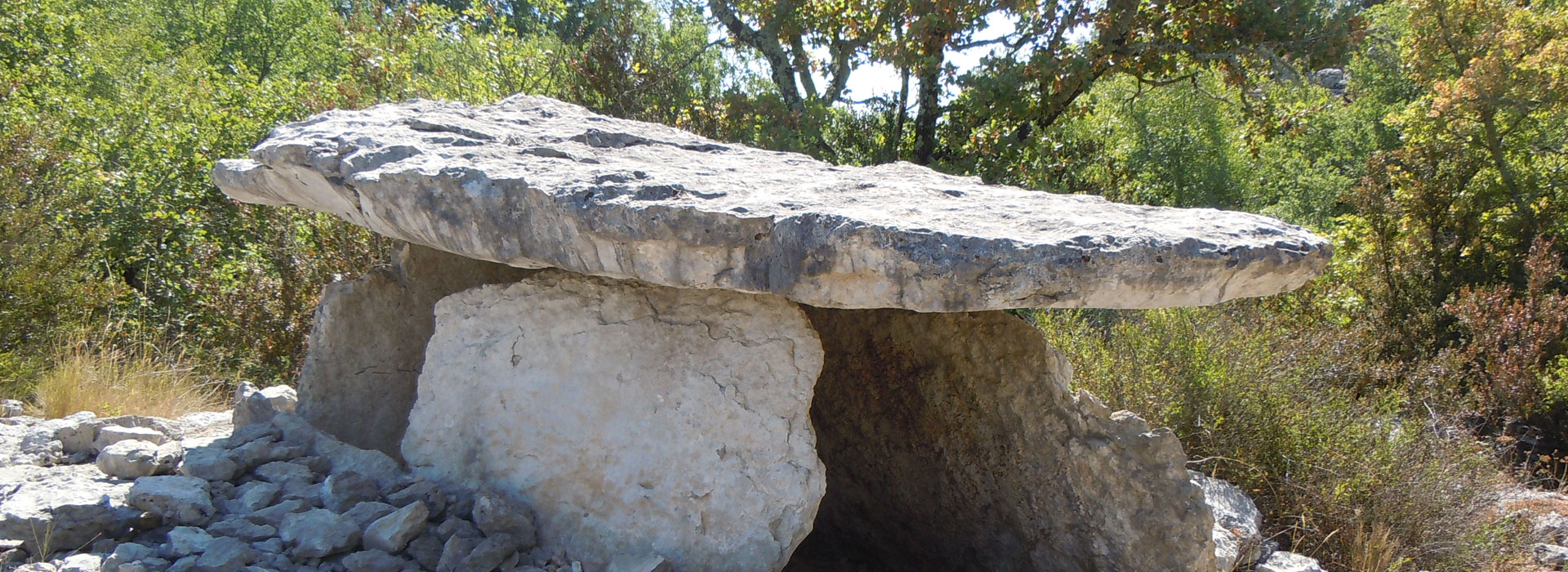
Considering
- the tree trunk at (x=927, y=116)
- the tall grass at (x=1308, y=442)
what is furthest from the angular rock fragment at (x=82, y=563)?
the tree trunk at (x=927, y=116)

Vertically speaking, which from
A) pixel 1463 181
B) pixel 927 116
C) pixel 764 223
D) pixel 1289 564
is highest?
pixel 927 116

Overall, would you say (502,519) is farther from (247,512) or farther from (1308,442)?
(1308,442)

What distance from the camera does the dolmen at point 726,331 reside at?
8.11ft

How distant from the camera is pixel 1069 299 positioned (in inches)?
95.2

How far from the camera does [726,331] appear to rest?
3121 millimetres

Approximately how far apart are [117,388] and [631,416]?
3.36 metres

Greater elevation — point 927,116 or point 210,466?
point 927,116

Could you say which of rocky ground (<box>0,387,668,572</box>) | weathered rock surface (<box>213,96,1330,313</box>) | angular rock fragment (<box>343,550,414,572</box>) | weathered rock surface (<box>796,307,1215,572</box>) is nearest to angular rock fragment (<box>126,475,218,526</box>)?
rocky ground (<box>0,387,668,572</box>)

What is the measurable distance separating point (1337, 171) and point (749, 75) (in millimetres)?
8218

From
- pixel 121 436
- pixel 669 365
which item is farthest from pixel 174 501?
pixel 669 365

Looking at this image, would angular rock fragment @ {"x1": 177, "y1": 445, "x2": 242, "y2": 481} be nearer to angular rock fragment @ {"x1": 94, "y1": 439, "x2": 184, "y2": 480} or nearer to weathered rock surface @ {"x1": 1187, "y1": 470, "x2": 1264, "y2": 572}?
angular rock fragment @ {"x1": 94, "y1": 439, "x2": 184, "y2": 480}

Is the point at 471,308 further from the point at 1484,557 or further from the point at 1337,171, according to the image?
the point at 1337,171

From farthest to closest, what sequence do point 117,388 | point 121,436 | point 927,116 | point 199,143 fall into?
point 927,116, point 199,143, point 117,388, point 121,436

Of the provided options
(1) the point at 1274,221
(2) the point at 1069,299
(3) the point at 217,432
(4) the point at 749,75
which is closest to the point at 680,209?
(2) the point at 1069,299
